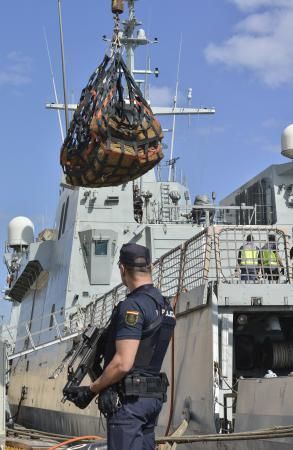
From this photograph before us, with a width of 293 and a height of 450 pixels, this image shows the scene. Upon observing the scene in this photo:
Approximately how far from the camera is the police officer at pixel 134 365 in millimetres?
3604

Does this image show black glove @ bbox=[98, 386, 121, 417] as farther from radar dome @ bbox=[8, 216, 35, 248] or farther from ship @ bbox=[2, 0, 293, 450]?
radar dome @ bbox=[8, 216, 35, 248]

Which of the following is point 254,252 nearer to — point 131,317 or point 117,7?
point 117,7

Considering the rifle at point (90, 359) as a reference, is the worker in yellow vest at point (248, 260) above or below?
above

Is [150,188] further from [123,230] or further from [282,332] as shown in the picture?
[282,332]

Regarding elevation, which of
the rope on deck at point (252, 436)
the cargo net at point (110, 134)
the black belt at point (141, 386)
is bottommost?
the rope on deck at point (252, 436)

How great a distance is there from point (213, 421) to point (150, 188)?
11.7 metres

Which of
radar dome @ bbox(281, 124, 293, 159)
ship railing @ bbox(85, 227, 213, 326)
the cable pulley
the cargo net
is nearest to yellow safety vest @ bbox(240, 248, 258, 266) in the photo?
ship railing @ bbox(85, 227, 213, 326)

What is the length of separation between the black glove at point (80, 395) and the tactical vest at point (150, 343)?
16 cm

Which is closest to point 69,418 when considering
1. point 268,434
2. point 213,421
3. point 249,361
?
point 249,361

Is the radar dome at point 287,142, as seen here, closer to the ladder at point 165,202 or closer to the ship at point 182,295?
the ship at point 182,295

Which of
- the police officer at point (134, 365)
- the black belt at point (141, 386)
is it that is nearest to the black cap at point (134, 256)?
the police officer at point (134, 365)

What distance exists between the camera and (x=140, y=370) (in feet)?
12.1

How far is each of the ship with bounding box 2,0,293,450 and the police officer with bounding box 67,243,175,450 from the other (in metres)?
1.62

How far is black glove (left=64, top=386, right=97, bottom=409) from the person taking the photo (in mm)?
3732
